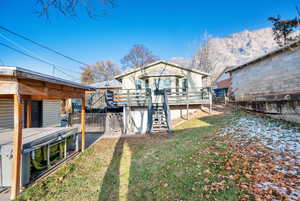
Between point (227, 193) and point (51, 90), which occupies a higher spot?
point (51, 90)

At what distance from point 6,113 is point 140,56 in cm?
2920

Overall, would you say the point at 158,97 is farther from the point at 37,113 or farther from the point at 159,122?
the point at 37,113

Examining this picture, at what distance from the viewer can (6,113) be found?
6359 mm

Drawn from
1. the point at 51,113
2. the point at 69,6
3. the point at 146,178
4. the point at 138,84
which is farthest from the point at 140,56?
the point at 146,178

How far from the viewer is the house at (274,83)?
21.9 feet

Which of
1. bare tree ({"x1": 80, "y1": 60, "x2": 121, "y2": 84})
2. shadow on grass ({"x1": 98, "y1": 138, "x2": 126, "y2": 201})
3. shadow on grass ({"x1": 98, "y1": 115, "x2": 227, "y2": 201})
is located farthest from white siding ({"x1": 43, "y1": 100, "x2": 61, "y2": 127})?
bare tree ({"x1": 80, "y1": 60, "x2": 121, "y2": 84})

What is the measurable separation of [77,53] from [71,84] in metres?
18.2

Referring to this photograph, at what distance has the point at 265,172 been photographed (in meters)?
3.00

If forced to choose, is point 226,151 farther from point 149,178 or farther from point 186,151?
point 149,178

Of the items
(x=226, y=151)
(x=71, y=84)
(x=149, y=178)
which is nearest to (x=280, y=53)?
(x=226, y=151)

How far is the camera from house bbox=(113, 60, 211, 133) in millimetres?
9250

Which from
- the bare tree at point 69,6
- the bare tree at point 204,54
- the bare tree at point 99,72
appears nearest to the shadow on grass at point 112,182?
the bare tree at point 69,6

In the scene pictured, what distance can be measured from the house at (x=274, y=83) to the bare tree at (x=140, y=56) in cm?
2428

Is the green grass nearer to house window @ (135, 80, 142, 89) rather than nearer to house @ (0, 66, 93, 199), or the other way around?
house @ (0, 66, 93, 199)
